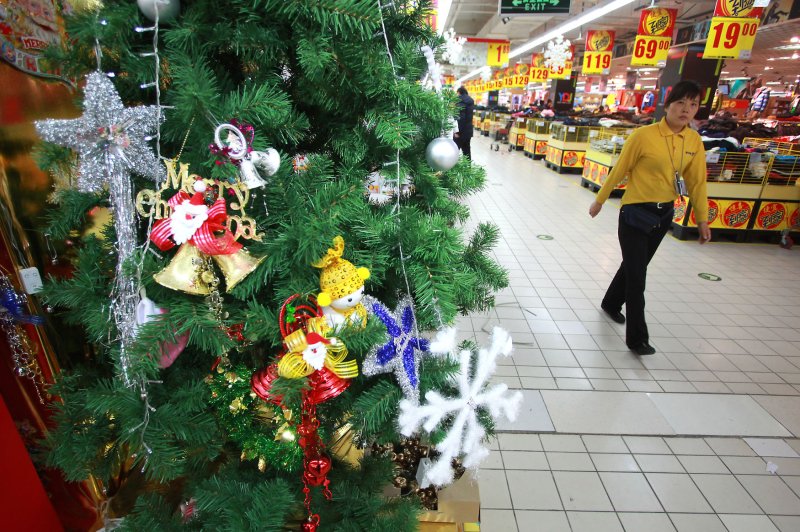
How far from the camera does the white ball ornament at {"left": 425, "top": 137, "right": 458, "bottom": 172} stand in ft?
3.53

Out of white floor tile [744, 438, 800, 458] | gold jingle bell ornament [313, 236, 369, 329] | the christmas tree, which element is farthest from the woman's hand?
gold jingle bell ornament [313, 236, 369, 329]

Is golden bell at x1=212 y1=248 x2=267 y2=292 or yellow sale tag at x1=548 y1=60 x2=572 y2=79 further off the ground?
yellow sale tag at x1=548 y1=60 x2=572 y2=79

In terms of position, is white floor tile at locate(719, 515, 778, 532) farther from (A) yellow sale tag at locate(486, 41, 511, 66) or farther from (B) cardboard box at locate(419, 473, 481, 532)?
(A) yellow sale tag at locate(486, 41, 511, 66)

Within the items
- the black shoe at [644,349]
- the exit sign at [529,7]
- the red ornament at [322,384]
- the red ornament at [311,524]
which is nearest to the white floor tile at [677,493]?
the black shoe at [644,349]

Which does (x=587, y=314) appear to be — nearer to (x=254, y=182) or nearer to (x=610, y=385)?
(x=610, y=385)

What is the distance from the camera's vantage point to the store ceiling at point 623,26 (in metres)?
11.8

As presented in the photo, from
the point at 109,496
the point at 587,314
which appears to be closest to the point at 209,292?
the point at 109,496

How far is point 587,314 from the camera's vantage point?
3.96 meters

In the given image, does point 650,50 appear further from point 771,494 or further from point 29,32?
point 29,32

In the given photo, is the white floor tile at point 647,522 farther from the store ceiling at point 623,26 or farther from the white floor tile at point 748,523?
the store ceiling at point 623,26

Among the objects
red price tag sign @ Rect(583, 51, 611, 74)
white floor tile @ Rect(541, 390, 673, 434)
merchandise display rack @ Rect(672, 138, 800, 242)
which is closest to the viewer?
white floor tile @ Rect(541, 390, 673, 434)

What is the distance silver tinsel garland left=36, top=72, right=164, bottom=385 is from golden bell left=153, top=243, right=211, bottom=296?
8 centimetres

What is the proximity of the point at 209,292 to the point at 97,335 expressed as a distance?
276 millimetres

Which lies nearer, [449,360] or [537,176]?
[449,360]
